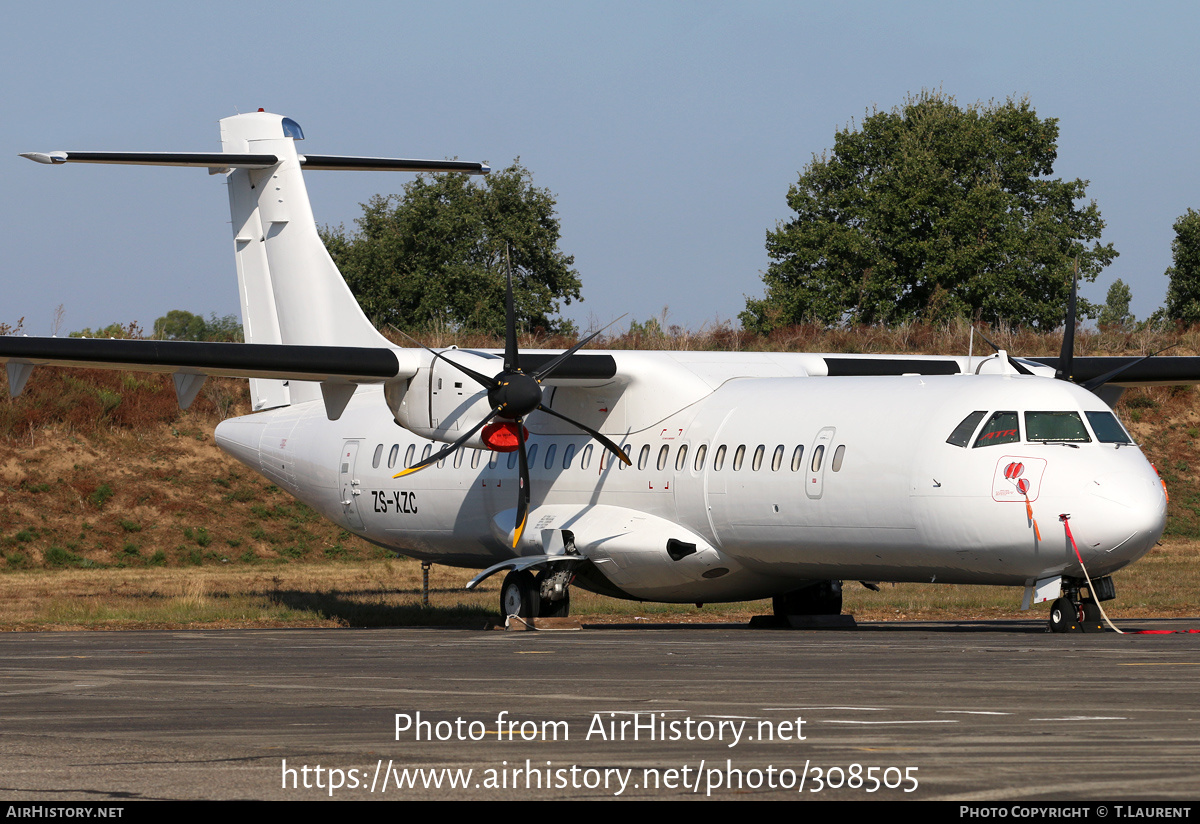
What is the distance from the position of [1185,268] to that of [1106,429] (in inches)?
2014

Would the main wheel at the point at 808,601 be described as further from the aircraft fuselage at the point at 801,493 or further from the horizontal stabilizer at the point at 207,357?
the horizontal stabilizer at the point at 207,357

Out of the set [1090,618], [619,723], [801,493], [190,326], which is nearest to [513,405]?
[801,493]

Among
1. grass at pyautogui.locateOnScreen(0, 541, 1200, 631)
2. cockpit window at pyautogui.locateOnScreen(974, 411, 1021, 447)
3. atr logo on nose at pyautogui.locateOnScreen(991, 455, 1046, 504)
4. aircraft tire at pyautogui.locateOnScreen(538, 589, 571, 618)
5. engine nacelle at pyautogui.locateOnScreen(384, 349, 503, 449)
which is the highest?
engine nacelle at pyautogui.locateOnScreen(384, 349, 503, 449)

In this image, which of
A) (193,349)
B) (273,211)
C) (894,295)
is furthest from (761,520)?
(894,295)

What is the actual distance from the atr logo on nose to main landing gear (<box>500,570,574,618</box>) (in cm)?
654

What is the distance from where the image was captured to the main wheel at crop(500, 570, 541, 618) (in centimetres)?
2064

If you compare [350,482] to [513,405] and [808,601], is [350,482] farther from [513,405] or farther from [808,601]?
[808,601]

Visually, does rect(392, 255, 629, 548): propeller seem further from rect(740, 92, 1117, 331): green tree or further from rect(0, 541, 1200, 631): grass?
rect(740, 92, 1117, 331): green tree

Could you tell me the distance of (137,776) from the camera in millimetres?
6656

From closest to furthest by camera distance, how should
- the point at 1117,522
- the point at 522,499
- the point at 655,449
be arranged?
the point at 1117,522 → the point at 655,449 → the point at 522,499

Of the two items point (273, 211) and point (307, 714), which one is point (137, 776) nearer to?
point (307, 714)

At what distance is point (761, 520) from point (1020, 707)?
959cm

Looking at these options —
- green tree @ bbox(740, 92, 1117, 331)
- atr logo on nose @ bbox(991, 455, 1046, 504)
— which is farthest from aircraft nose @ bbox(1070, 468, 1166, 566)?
green tree @ bbox(740, 92, 1117, 331)

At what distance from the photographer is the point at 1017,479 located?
16141 millimetres
